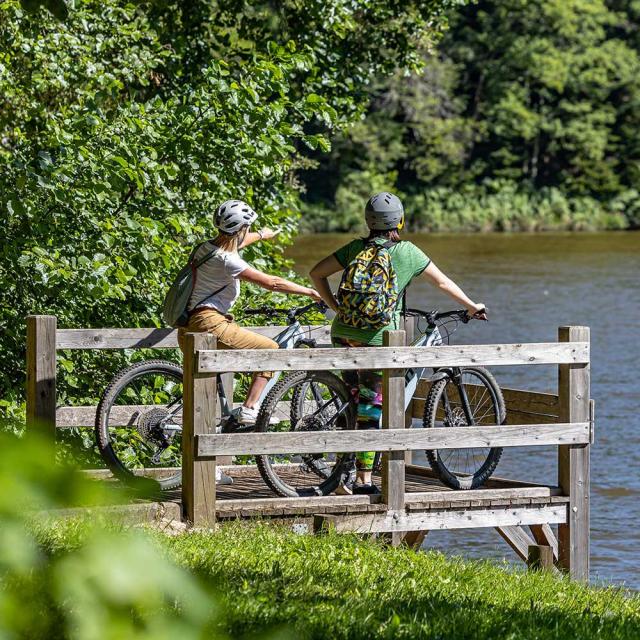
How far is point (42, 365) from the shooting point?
287 inches

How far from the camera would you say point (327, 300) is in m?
7.49

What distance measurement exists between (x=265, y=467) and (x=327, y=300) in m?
1.03

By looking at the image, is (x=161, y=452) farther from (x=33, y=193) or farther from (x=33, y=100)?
(x=33, y=100)

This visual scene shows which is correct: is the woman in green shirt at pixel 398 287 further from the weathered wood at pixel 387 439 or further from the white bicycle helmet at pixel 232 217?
the white bicycle helmet at pixel 232 217

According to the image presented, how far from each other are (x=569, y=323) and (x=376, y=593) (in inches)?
902

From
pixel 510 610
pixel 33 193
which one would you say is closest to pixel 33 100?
pixel 33 193

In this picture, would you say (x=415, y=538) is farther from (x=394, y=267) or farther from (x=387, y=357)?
(x=394, y=267)

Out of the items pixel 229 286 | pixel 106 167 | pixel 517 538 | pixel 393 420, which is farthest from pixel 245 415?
pixel 106 167

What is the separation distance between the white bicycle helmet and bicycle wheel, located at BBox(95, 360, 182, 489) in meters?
0.86

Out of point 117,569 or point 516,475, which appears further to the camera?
point 516,475

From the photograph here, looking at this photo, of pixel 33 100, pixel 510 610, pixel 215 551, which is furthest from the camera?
pixel 33 100

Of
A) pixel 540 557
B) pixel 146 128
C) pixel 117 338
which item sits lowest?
pixel 540 557

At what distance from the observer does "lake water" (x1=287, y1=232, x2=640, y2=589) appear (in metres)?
12.4

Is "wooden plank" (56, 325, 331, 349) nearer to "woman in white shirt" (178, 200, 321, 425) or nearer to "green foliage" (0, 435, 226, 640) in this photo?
"woman in white shirt" (178, 200, 321, 425)
